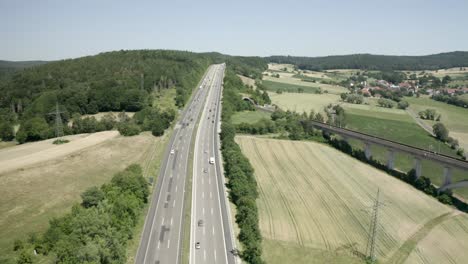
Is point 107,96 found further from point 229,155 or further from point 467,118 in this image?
point 467,118

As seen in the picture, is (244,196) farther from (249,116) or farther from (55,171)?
(249,116)

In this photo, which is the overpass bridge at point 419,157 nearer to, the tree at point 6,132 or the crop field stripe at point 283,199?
the crop field stripe at point 283,199

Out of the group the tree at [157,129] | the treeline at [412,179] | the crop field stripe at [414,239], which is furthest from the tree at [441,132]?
the tree at [157,129]

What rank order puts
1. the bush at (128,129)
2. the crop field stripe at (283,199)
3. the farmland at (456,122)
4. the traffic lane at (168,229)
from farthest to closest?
the farmland at (456,122)
the bush at (128,129)
the crop field stripe at (283,199)
the traffic lane at (168,229)

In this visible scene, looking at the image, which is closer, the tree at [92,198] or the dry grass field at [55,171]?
the tree at [92,198]

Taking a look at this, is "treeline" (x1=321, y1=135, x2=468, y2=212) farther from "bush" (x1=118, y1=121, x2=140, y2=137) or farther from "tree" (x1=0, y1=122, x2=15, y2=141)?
"tree" (x1=0, y1=122, x2=15, y2=141)

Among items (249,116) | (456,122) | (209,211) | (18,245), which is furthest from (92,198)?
(456,122)

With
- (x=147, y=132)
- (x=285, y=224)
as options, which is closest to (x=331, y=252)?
(x=285, y=224)
